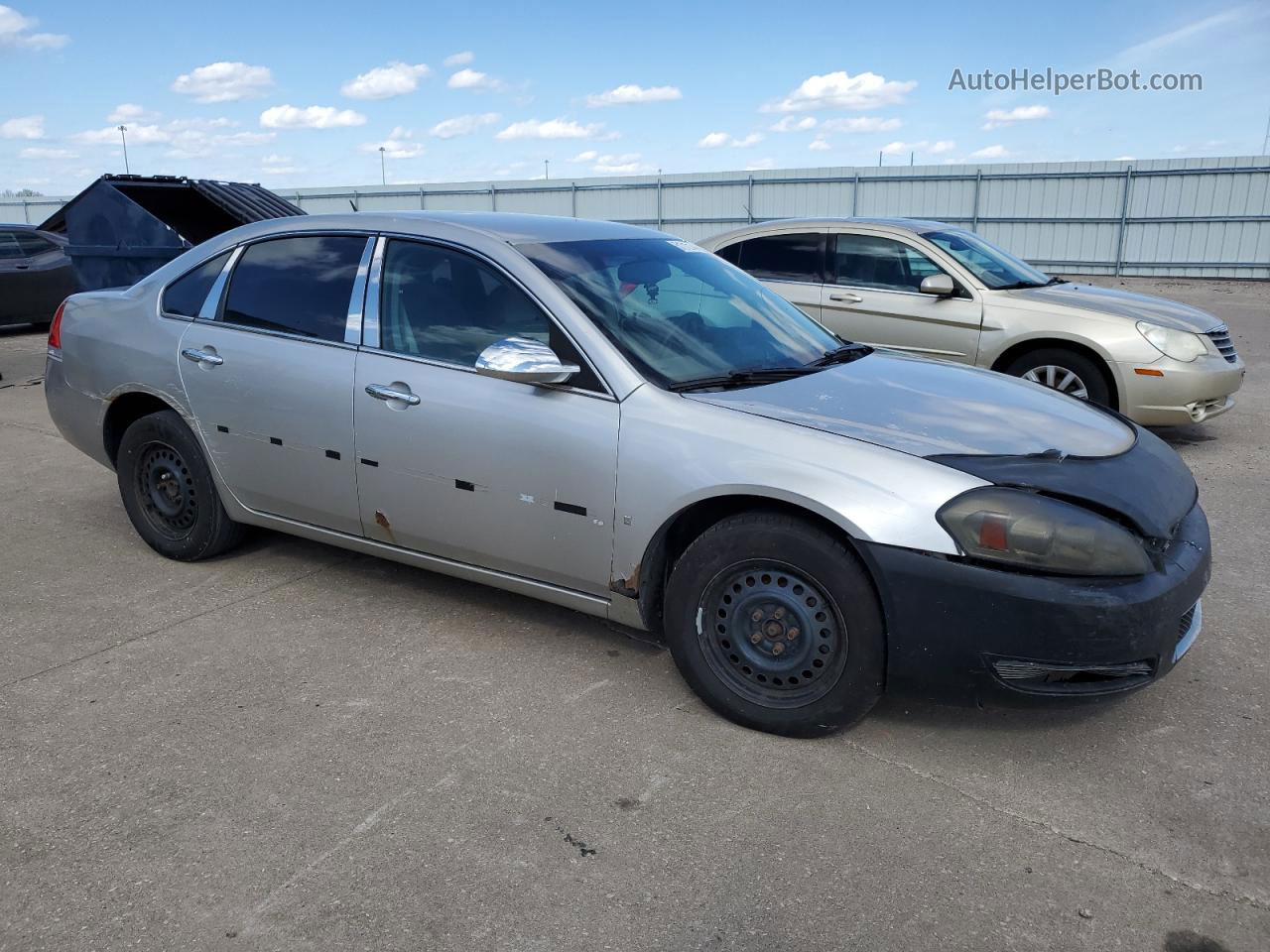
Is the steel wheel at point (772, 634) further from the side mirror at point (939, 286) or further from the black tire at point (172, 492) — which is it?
the side mirror at point (939, 286)

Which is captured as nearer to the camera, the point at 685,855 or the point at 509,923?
the point at 509,923

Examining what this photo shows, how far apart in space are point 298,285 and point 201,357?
584mm

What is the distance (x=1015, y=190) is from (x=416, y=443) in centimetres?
2412

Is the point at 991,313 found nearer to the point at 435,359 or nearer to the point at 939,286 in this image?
the point at 939,286

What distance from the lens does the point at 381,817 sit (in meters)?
2.90

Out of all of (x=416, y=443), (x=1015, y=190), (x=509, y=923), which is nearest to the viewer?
(x=509, y=923)

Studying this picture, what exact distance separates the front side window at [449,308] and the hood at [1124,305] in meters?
4.91

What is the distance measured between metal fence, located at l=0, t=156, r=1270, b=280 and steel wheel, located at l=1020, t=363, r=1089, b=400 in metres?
15.9

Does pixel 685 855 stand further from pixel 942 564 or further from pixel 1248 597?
pixel 1248 597

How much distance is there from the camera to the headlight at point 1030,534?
9.57ft

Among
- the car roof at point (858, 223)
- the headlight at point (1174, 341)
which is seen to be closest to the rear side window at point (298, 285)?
the car roof at point (858, 223)

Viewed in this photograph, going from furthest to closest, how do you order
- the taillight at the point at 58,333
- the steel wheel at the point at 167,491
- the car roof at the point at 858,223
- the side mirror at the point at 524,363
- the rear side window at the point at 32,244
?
the rear side window at the point at 32,244, the car roof at the point at 858,223, the taillight at the point at 58,333, the steel wheel at the point at 167,491, the side mirror at the point at 524,363

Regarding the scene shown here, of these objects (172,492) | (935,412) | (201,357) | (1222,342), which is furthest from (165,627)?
(1222,342)

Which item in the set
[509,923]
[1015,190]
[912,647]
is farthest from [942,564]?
[1015,190]
